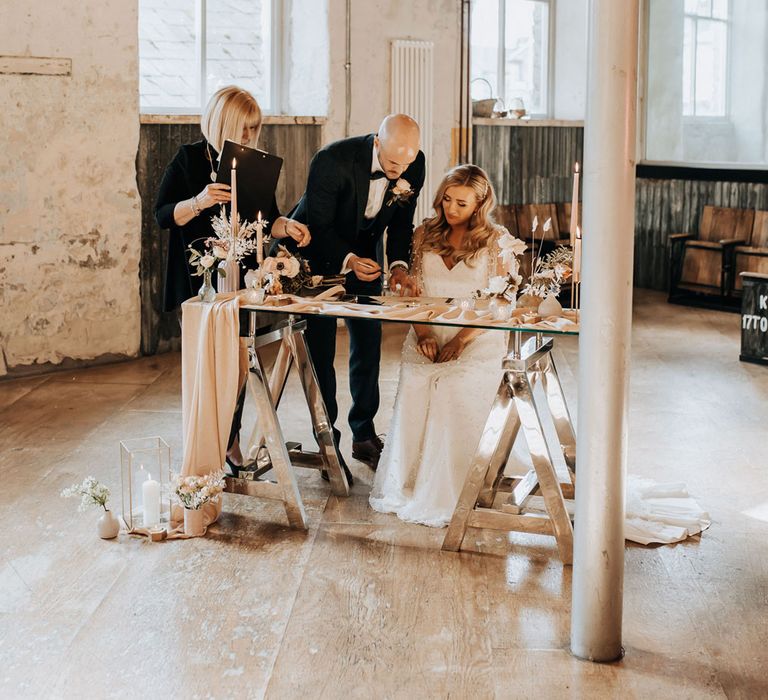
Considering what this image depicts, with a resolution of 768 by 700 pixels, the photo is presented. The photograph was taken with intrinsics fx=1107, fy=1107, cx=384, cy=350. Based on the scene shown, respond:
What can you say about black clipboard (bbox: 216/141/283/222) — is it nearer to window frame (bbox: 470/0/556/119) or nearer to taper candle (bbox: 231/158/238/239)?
taper candle (bbox: 231/158/238/239)

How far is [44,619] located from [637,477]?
2561 millimetres

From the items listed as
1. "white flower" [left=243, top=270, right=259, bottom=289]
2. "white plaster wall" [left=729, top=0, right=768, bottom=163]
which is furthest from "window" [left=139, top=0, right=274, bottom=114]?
"white plaster wall" [left=729, top=0, right=768, bottom=163]

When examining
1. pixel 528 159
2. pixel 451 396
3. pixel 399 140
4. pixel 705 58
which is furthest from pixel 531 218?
pixel 451 396

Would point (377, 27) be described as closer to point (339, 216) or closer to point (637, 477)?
point (339, 216)

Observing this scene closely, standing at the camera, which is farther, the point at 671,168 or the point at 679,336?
the point at 671,168

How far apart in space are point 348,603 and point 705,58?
8215 mm

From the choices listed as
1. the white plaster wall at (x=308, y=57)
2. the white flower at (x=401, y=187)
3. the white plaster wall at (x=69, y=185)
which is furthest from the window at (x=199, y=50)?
the white flower at (x=401, y=187)

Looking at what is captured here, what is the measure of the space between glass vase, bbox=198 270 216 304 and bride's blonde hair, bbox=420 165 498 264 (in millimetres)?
978

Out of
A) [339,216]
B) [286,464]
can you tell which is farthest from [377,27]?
[286,464]

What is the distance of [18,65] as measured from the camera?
6438 mm

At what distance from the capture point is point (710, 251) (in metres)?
9.63

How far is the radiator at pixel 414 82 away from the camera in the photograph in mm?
8531

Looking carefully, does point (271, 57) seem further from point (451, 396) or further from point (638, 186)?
point (451, 396)

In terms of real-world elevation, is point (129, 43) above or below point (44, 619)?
above
